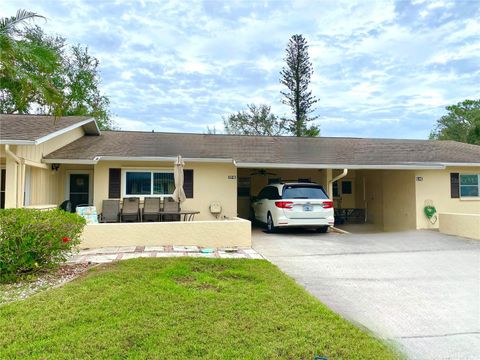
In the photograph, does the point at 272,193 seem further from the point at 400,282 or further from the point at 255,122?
the point at 255,122

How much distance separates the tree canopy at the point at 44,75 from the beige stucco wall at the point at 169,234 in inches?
148

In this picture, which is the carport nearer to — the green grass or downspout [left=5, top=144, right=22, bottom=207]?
downspout [left=5, top=144, right=22, bottom=207]

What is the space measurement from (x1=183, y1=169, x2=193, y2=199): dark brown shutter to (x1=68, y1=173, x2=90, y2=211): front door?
3.80 m

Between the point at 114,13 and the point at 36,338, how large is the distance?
1261 centimetres

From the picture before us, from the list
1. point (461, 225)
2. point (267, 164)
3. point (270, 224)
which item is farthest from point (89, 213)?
point (461, 225)

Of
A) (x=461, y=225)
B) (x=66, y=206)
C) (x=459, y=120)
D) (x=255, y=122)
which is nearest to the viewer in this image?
(x=461, y=225)

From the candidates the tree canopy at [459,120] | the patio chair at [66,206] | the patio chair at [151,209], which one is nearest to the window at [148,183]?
the patio chair at [151,209]

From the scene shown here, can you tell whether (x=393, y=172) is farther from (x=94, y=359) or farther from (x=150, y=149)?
(x=94, y=359)

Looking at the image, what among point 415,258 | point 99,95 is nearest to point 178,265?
point 415,258

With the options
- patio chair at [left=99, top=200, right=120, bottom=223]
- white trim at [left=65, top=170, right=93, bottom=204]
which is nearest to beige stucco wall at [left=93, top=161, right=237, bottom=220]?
patio chair at [left=99, top=200, right=120, bottom=223]

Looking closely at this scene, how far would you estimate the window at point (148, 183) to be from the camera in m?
12.1

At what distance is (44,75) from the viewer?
10.3 m

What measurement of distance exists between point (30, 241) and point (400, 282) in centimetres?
655

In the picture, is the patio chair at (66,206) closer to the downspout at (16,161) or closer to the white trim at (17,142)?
the downspout at (16,161)
